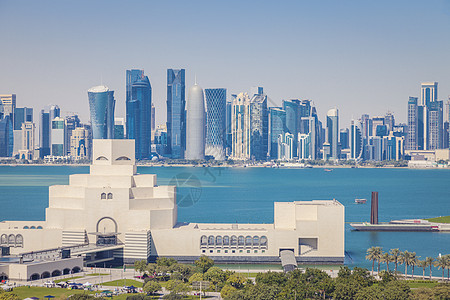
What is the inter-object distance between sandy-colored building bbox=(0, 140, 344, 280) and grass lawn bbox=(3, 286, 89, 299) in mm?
9584

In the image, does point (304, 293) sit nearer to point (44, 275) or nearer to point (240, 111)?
point (44, 275)

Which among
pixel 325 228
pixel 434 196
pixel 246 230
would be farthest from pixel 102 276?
pixel 434 196

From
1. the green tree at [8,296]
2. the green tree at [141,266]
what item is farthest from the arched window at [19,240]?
the green tree at [8,296]

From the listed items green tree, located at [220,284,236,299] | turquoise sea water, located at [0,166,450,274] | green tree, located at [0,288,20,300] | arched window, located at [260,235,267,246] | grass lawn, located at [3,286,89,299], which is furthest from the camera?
turquoise sea water, located at [0,166,450,274]

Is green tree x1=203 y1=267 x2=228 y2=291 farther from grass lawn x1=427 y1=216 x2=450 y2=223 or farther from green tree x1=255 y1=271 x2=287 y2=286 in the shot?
grass lawn x1=427 y1=216 x2=450 y2=223

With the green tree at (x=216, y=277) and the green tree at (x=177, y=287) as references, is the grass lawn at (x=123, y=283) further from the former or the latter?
the green tree at (x=216, y=277)

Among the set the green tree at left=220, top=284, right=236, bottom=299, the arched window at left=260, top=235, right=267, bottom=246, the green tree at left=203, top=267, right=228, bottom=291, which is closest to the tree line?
the arched window at left=260, top=235, right=267, bottom=246

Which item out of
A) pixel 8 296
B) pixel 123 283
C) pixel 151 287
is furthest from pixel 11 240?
pixel 151 287

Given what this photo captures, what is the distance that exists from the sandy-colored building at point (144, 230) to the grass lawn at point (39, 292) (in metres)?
9.58

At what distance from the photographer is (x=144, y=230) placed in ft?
184

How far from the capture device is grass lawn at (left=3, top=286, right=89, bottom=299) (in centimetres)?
4231

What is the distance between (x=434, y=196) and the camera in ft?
409

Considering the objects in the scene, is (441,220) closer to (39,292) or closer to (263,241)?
(263,241)

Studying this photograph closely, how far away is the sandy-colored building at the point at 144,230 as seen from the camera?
182ft
